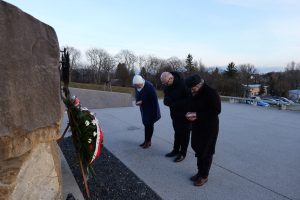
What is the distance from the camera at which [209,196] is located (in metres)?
3.52

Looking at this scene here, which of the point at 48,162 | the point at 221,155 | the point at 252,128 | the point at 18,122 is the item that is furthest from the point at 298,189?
the point at 252,128

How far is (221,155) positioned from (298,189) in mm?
1670

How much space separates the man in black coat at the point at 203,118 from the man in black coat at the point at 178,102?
80 cm

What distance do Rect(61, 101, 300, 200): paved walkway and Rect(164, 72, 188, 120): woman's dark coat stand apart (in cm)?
89


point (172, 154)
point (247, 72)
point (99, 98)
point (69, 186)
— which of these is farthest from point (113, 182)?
point (247, 72)

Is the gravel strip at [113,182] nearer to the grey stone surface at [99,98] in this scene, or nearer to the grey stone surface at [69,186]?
the grey stone surface at [69,186]

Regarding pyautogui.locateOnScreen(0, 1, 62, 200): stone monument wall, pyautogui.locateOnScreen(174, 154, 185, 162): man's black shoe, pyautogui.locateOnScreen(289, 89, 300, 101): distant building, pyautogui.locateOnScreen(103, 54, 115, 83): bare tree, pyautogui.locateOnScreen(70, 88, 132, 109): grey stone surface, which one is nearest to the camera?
pyautogui.locateOnScreen(0, 1, 62, 200): stone monument wall

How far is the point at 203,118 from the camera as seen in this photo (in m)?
3.72

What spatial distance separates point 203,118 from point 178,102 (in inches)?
38.1

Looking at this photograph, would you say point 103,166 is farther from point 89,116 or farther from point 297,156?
point 297,156

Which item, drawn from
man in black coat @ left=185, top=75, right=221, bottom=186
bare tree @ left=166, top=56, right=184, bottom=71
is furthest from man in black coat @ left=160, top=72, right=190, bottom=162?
bare tree @ left=166, top=56, right=184, bottom=71

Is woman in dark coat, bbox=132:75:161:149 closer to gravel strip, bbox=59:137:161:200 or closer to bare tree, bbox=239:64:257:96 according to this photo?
gravel strip, bbox=59:137:161:200

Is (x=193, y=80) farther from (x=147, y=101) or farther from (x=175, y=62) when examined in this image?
(x=175, y=62)

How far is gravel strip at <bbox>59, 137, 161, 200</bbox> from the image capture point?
349cm
